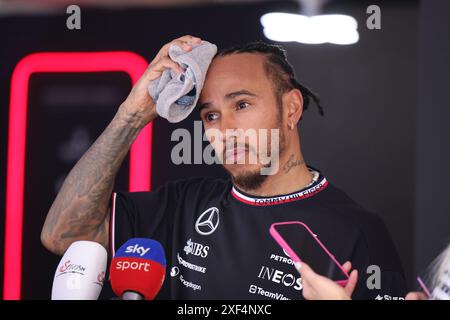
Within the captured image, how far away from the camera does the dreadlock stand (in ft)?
6.43

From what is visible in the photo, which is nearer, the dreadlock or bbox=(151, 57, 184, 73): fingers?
bbox=(151, 57, 184, 73): fingers

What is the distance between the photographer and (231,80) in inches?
76.4

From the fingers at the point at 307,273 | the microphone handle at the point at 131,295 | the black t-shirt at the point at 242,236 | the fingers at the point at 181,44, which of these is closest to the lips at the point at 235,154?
the black t-shirt at the point at 242,236

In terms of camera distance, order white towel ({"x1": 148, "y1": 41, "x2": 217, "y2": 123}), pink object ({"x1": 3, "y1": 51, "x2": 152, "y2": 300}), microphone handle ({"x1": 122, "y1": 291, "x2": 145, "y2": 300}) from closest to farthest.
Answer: microphone handle ({"x1": 122, "y1": 291, "x2": 145, "y2": 300})
white towel ({"x1": 148, "y1": 41, "x2": 217, "y2": 123})
pink object ({"x1": 3, "y1": 51, "x2": 152, "y2": 300})

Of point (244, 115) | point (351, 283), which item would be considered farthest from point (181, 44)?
point (351, 283)

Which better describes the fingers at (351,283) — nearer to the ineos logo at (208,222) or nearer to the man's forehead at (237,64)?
the ineos logo at (208,222)

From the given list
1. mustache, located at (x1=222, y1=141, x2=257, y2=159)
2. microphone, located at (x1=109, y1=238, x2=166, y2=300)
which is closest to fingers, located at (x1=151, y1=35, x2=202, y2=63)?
mustache, located at (x1=222, y1=141, x2=257, y2=159)

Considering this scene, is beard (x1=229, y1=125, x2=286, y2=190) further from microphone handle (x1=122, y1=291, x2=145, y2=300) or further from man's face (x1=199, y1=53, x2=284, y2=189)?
microphone handle (x1=122, y1=291, x2=145, y2=300)

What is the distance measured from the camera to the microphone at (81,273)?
1588 millimetres

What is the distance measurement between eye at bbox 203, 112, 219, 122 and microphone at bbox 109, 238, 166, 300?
464 mm

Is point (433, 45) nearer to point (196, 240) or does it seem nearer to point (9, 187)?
point (196, 240)

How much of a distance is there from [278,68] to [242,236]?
1.79 feet

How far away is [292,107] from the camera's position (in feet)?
6.43

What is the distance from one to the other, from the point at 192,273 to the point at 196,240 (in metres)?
0.10
